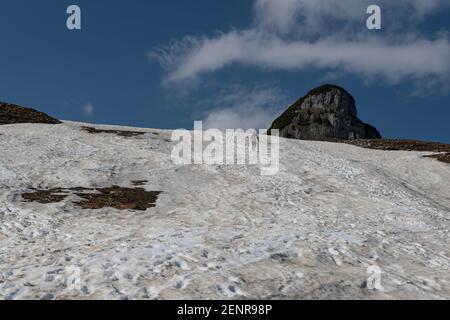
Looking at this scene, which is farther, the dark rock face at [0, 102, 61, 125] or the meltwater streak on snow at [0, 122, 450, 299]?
the dark rock face at [0, 102, 61, 125]

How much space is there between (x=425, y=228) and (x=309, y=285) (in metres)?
10.4

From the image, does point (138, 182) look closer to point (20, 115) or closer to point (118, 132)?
point (118, 132)

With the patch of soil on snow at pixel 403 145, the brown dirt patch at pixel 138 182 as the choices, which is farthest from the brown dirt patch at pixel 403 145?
the brown dirt patch at pixel 138 182

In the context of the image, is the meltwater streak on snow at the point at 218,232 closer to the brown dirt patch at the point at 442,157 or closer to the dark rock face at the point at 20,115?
the brown dirt patch at the point at 442,157

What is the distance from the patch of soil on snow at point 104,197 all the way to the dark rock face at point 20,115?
1009 inches

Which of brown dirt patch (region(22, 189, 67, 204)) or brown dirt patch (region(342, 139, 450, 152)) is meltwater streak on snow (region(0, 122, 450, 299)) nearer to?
brown dirt patch (region(22, 189, 67, 204))

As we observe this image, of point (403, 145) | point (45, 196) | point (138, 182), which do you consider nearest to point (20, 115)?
point (138, 182)

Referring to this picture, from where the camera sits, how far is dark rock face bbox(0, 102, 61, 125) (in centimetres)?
4762

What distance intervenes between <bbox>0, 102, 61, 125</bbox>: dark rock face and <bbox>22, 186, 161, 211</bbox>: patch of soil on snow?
25.6 m

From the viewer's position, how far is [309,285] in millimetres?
12430

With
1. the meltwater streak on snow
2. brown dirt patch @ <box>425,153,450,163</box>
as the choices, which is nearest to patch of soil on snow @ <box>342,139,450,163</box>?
brown dirt patch @ <box>425,153,450,163</box>
